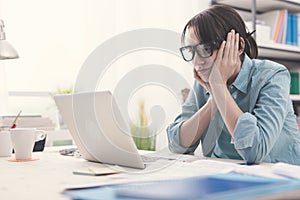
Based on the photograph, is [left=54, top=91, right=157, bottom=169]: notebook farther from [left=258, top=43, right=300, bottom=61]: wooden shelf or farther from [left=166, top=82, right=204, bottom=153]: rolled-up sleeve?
[left=258, top=43, right=300, bottom=61]: wooden shelf

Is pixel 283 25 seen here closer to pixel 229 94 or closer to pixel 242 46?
pixel 242 46

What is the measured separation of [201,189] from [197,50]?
91 centimetres

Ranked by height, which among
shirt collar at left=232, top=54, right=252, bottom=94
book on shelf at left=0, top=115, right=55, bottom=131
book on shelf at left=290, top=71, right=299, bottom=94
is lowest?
book on shelf at left=290, top=71, right=299, bottom=94

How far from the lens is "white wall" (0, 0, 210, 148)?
2570mm

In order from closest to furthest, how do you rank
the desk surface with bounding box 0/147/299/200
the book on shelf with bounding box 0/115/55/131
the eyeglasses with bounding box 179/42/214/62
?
the desk surface with bounding box 0/147/299/200 < the eyeglasses with bounding box 179/42/214/62 < the book on shelf with bounding box 0/115/55/131

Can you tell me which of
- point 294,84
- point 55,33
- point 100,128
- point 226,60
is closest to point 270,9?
point 294,84

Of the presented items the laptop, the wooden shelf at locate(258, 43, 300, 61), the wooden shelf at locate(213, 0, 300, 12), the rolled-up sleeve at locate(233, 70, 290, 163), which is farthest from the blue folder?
the wooden shelf at locate(213, 0, 300, 12)

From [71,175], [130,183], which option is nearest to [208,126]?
[71,175]

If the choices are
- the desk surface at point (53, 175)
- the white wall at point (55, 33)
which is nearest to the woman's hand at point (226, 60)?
the desk surface at point (53, 175)

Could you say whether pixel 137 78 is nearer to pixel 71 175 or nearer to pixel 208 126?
→ pixel 208 126

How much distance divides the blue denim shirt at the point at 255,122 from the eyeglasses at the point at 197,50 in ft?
0.47

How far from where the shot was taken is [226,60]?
4.64 ft

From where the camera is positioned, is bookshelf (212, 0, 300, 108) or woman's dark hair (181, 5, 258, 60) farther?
bookshelf (212, 0, 300, 108)

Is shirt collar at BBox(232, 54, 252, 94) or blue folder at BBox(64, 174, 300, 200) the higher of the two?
blue folder at BBox(64, 174, 300, 200)
